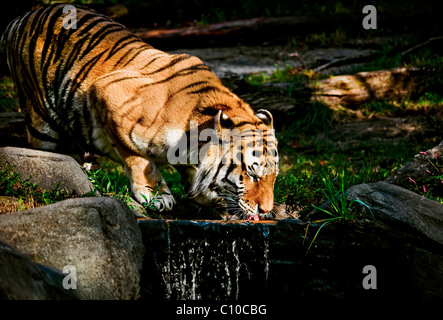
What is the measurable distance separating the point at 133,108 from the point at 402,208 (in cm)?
226

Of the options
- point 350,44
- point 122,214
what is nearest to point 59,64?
point 122,214

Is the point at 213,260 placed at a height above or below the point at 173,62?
below

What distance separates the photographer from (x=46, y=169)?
4.04m

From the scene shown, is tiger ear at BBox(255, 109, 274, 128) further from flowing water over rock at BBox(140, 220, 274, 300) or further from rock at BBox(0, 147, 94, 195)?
rock at BBox(0, 147, 94, 195)

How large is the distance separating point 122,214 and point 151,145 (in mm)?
1068

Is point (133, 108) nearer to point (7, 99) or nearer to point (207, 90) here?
point (207, 90)

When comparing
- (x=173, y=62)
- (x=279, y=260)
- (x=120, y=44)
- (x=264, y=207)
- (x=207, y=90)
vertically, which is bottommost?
(x=279, y=260)

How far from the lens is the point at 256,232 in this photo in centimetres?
354

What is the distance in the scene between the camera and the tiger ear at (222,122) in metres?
3.89

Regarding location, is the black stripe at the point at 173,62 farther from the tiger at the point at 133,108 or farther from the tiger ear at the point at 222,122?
the tiger ear at the point at 222,122

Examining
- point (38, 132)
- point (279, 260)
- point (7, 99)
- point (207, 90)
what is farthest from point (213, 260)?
point (7, 99)

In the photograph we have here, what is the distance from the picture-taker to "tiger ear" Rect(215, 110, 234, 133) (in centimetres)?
389

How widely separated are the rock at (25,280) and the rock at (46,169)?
128cm

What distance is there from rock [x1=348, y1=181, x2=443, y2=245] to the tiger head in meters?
0.66
